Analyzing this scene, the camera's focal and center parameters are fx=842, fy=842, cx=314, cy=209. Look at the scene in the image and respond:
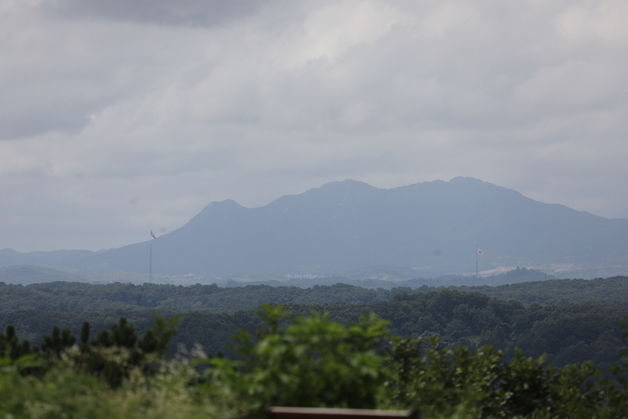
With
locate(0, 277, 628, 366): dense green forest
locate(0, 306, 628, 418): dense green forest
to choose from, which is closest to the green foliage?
locate(0, 306, 628, 418): dense green forest

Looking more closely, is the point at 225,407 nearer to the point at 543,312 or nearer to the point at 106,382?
the point at 106,382

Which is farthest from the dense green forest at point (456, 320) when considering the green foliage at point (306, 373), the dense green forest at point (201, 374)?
the green foliage at point (306, 373)

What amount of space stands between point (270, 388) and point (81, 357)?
300cm

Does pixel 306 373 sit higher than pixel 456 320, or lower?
higher

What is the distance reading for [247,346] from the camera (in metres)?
8.39

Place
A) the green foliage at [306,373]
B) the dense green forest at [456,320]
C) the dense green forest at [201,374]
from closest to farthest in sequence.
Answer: the dense green forest at [201,374], the green foliage at [306,373], the dense green forest at [456,320]

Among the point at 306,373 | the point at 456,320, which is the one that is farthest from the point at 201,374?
the point at 456,320

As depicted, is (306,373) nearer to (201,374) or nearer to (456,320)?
(201,374)

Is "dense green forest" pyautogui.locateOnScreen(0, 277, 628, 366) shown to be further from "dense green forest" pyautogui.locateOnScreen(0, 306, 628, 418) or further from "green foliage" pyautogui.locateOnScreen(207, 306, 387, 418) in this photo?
"green foliage" pyautogui.locateOnScreen(207, 306, 387, 418)

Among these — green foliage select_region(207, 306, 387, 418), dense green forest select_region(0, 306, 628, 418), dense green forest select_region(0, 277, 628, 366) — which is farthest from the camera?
dense green forest select_region(0, 277, 628, 366)

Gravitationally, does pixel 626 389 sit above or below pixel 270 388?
below

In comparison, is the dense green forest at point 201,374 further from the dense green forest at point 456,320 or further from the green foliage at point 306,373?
the dense green forest at point 456,320

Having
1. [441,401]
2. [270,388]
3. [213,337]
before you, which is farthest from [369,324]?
[213,337]

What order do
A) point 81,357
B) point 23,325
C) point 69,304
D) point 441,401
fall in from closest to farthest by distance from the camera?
point 81,357 → point 441,401 → point 23,325 → point 69,304
